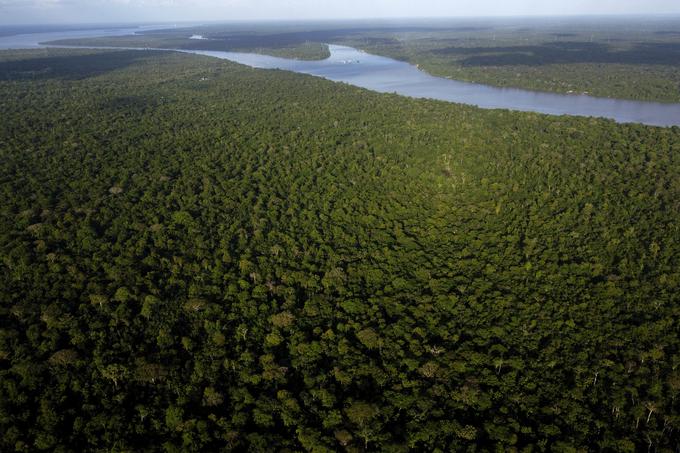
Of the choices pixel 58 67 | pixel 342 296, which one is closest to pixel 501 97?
pixel 342 296

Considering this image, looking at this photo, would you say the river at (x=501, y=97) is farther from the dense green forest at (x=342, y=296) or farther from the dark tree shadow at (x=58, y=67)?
the dark tree shadow at (x=58, y=67)

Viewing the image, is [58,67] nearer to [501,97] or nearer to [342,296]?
[501,97]

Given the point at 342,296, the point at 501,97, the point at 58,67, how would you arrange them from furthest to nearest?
1. the point at 58,67
2. the point at 501,97
3. the point at 342,296

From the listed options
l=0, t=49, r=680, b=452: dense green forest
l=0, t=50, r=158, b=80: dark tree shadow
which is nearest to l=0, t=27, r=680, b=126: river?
l=0, t=49, r=680, b=452: dense green forest

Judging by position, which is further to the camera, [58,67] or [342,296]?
[58,67]

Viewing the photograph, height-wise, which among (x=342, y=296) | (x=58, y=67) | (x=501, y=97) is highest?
(x=58, y=67)

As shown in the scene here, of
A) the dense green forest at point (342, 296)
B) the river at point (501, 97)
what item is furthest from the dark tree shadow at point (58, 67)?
the dense green forest at point (342, 296)
